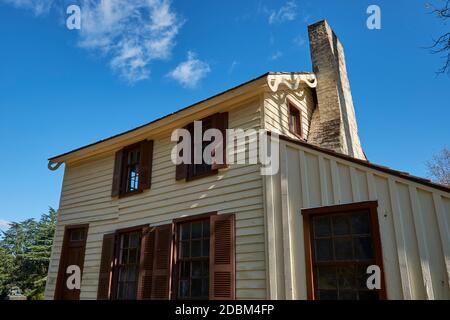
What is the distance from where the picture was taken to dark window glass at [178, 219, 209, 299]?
6.95 m

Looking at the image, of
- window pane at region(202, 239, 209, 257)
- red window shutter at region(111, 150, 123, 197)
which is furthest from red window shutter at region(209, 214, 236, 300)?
red window shutter at region(111, 150, 123, 197)

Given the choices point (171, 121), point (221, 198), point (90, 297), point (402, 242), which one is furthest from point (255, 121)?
point (90, 297)

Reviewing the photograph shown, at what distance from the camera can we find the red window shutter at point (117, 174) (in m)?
9.47

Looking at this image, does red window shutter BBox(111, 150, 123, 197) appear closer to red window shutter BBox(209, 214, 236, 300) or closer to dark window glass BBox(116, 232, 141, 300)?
dark window glass BBox(116, 232, 141, 300)

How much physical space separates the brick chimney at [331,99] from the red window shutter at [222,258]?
3.19 metres

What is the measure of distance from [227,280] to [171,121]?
4196mm

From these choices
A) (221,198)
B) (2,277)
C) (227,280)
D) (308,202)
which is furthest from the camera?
(2,277)

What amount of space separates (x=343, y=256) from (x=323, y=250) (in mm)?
337

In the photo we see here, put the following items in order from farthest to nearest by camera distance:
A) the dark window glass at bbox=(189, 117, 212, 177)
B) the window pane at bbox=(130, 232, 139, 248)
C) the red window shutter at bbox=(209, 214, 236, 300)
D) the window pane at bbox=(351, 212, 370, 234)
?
the window pane at bbox=(130, 232, 139, 248), the dark window glass at bbox=(189, 117, 212, 177), the red window shutter at bbox=(209, 214, 236, 300), the window pane at bbox=(351, 212, 370, 234)

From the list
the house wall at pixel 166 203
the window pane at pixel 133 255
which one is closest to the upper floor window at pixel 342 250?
the house wall at pixel 166 203

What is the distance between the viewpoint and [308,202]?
5.79 m

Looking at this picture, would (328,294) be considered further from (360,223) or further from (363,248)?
(360,223)

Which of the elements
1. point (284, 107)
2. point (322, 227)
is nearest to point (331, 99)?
point (284, 107)

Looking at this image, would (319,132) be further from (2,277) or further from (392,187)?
(2,277)
